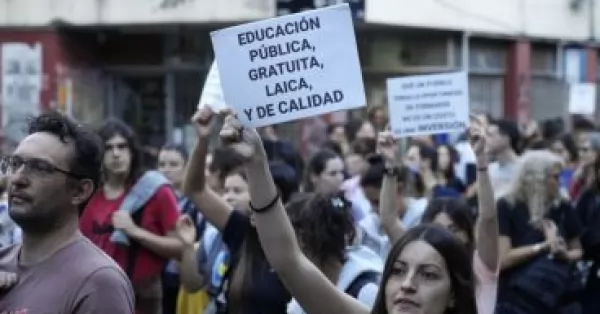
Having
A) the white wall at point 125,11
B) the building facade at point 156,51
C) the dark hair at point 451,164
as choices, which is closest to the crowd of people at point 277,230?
the dark hair at point 451,164

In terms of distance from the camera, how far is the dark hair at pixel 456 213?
645 cm

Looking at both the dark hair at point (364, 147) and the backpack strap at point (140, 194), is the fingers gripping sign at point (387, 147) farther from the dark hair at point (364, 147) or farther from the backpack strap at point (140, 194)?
the dark hair at point (364, 147)

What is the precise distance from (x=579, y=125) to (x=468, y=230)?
11.1m

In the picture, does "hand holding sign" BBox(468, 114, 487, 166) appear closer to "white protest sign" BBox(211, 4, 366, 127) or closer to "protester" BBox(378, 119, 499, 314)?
"protester" BBox(378, 119, 499, 314)

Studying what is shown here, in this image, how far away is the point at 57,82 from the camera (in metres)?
22.8

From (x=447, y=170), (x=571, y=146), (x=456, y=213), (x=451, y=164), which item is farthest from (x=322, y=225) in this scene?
(x=571, y=146)

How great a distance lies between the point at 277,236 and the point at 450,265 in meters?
0.69

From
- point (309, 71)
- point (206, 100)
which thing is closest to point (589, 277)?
point (206, 100)

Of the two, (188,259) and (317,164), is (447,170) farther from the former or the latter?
(188,259)

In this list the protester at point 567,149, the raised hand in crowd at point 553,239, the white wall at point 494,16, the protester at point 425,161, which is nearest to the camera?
the raised hand in crowd at point 553,239

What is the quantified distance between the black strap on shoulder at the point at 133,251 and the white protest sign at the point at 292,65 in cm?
321

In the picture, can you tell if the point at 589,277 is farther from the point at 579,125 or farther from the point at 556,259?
the point at 579,125

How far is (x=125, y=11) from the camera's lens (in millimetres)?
22234

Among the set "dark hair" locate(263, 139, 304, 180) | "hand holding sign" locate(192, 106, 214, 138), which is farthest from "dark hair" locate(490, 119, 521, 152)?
"hand holding sign" locate(192, 106, 214, 138)
